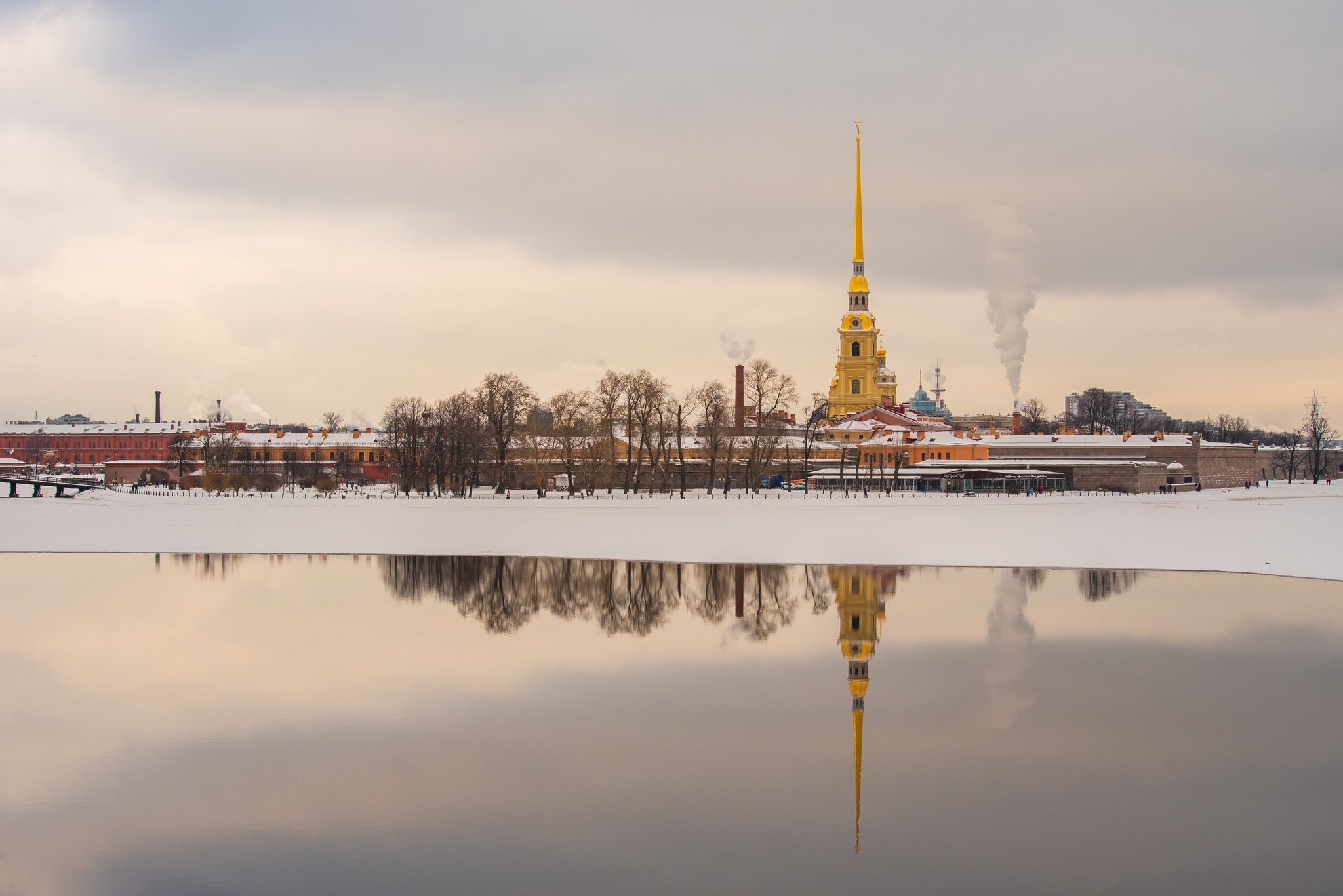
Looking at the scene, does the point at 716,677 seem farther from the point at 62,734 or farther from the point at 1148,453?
the point at 1148,453

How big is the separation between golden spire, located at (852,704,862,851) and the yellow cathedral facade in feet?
366

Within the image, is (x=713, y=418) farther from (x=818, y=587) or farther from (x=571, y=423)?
(x=818, y=587)

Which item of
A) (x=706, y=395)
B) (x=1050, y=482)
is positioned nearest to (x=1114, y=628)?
(x=706, y=395)

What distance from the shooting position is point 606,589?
1080 inches

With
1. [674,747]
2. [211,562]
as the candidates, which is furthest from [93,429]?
[674,747]

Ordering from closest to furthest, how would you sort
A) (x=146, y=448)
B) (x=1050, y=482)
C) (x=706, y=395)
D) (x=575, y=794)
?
(x=575, y=794) < (x=706, y=395) < (x=1050, y=482) < (x=146, y=448)

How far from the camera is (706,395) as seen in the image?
8044cm

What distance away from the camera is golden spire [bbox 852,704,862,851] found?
1143 cm

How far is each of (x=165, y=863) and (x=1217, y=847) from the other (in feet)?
31.8

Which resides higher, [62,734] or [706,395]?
[706,395]

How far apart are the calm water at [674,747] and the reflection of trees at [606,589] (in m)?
0.26

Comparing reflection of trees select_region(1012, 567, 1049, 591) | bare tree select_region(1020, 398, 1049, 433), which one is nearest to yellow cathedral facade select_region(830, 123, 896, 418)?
bare tree select_region(1020, 398, 1049, 433)

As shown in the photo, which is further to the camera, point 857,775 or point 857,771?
point 857,771

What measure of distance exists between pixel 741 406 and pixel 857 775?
93.4m
